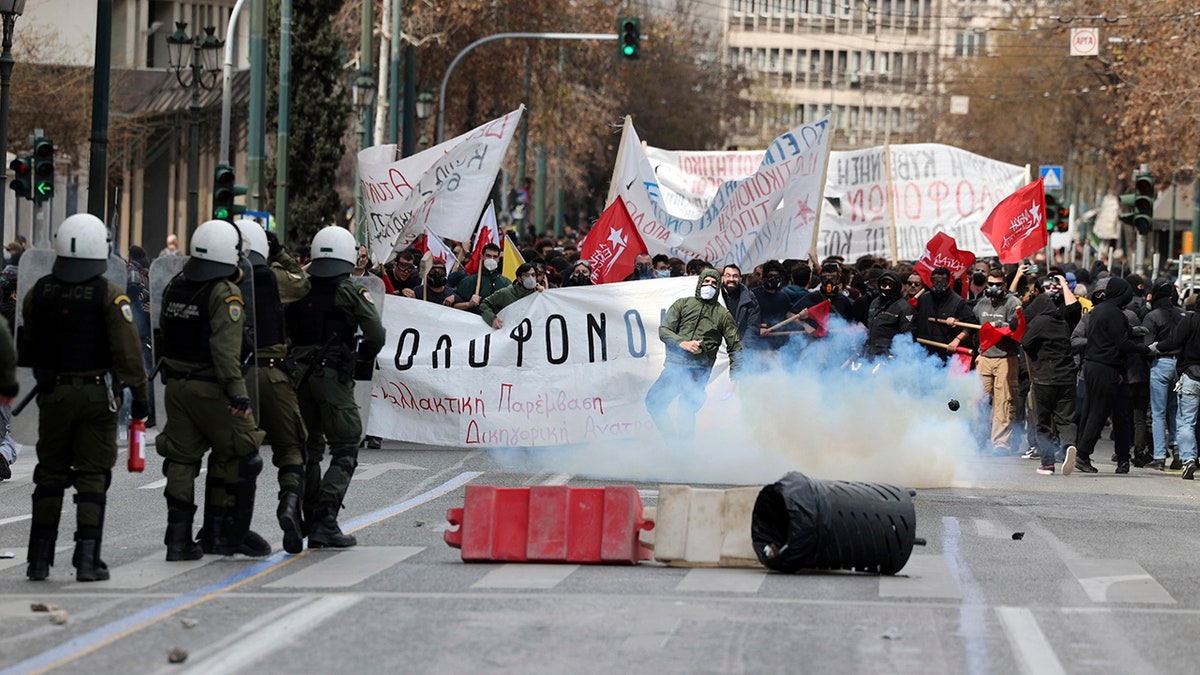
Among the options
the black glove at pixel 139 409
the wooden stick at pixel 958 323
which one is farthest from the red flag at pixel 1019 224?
the black glove at pixel 139 409

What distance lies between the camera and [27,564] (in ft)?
34.7

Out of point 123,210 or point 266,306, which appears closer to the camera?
point 266,306

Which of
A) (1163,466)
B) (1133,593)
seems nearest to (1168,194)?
(1163,466)

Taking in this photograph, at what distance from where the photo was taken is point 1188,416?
18.8 meters

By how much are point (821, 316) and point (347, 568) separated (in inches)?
355

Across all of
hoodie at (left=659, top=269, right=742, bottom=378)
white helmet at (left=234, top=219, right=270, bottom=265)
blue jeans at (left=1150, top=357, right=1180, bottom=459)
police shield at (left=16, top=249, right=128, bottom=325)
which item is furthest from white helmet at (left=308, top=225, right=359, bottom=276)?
blue jeans at (left=1150, top=357, right=1180, bottom=459)

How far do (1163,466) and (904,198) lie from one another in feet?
39.8

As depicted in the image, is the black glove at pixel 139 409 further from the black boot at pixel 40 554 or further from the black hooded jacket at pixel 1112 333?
the black hooded jacket at pixel 1112 333

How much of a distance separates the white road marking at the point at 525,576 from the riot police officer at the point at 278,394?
120 centimetres

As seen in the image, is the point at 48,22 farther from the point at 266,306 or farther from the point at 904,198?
the point at 266,306

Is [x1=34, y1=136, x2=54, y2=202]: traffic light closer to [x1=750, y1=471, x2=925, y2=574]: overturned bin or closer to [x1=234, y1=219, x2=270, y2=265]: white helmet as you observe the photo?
[x1=234, y1=219, x2=270, y2=265]: white helmet

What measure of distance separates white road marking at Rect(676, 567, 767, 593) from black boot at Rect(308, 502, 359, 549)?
81.0 inches

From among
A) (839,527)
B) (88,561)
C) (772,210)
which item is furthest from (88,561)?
(772,210)

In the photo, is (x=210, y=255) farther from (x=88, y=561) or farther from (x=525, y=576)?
(x=525, y=576)
